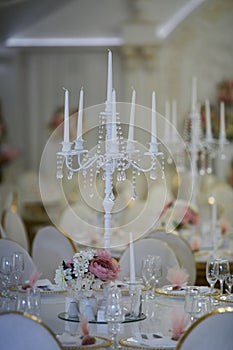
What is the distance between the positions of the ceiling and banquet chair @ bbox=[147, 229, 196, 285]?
13.3 ft

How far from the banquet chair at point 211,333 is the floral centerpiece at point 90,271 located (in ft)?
2.02

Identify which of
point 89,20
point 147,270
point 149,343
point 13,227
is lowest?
point 149,343

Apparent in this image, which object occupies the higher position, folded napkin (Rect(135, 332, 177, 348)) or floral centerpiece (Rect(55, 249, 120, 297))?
floral centerpiece (Rect(55, 249, 120, 297))

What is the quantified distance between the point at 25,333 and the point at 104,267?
25.0 inches

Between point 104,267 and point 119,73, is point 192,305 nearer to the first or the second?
point 104,267

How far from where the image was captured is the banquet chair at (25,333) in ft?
8.82

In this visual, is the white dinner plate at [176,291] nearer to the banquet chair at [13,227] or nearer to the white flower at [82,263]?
the white flower at [82,263]

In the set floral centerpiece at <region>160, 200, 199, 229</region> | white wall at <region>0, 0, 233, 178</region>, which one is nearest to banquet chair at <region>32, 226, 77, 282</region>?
floral centerpiece at <region>160, 200, 199, 229</region>

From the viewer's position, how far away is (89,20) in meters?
8.96

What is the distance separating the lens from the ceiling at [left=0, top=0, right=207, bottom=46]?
28.0 feet

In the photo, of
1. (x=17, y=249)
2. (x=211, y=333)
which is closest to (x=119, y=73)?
(x=17, y=249)

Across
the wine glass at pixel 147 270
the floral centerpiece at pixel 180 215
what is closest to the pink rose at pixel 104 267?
the wine glass at pixel 147 270

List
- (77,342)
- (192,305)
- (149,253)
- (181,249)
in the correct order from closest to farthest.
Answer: (77,342) → (192,305) → (149,253) → (181,249)

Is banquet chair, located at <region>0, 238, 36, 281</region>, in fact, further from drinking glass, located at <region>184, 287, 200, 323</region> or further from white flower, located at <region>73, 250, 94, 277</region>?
drinking glass, located at <region>184, 287, 200, 323</region>
